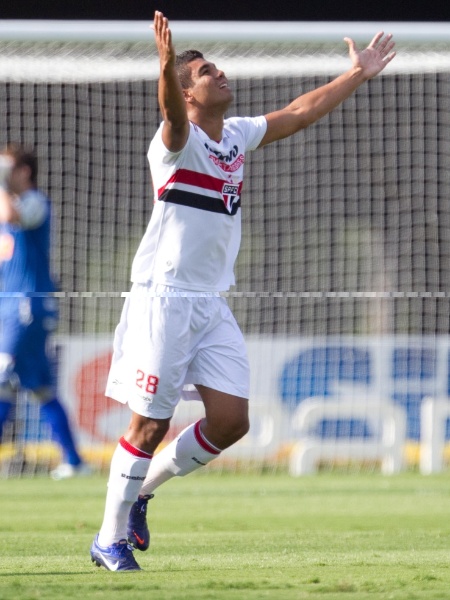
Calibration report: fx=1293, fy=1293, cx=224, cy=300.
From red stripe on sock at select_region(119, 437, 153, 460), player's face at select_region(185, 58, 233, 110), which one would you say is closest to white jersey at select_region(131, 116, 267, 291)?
player's face at select_region(185, 58, 233, 110)

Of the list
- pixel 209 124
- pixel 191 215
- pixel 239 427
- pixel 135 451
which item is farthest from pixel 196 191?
pixel 135 451

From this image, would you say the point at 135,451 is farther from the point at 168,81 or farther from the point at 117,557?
the point at 168,81

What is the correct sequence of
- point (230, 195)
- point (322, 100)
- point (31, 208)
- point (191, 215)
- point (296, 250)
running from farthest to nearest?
A: point (296, 250) → point (31, 208) → point (322, 100) → point (230, 195) → point (191, 215)

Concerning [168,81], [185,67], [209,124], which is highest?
[185,67]

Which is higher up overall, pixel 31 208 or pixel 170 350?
pixel 31 208

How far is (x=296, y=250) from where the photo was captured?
12867mm

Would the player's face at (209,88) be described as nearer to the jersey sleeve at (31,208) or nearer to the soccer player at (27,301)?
the soccer player at (27,301)

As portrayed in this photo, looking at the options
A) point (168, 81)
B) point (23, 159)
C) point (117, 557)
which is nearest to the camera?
point (168, 81)

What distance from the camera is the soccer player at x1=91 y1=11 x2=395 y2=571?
18.1 feet

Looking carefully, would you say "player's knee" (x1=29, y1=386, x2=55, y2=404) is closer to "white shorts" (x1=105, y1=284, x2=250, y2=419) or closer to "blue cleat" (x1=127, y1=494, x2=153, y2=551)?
"blue cleat" (x1=127, y1=494, x2=153, y2=551)

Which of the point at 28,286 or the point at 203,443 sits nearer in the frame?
the point at 203,443

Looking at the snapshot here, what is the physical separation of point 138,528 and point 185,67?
211 centimetres

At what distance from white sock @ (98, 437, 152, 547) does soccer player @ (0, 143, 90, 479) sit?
4.18 metres

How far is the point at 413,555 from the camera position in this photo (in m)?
5.95
